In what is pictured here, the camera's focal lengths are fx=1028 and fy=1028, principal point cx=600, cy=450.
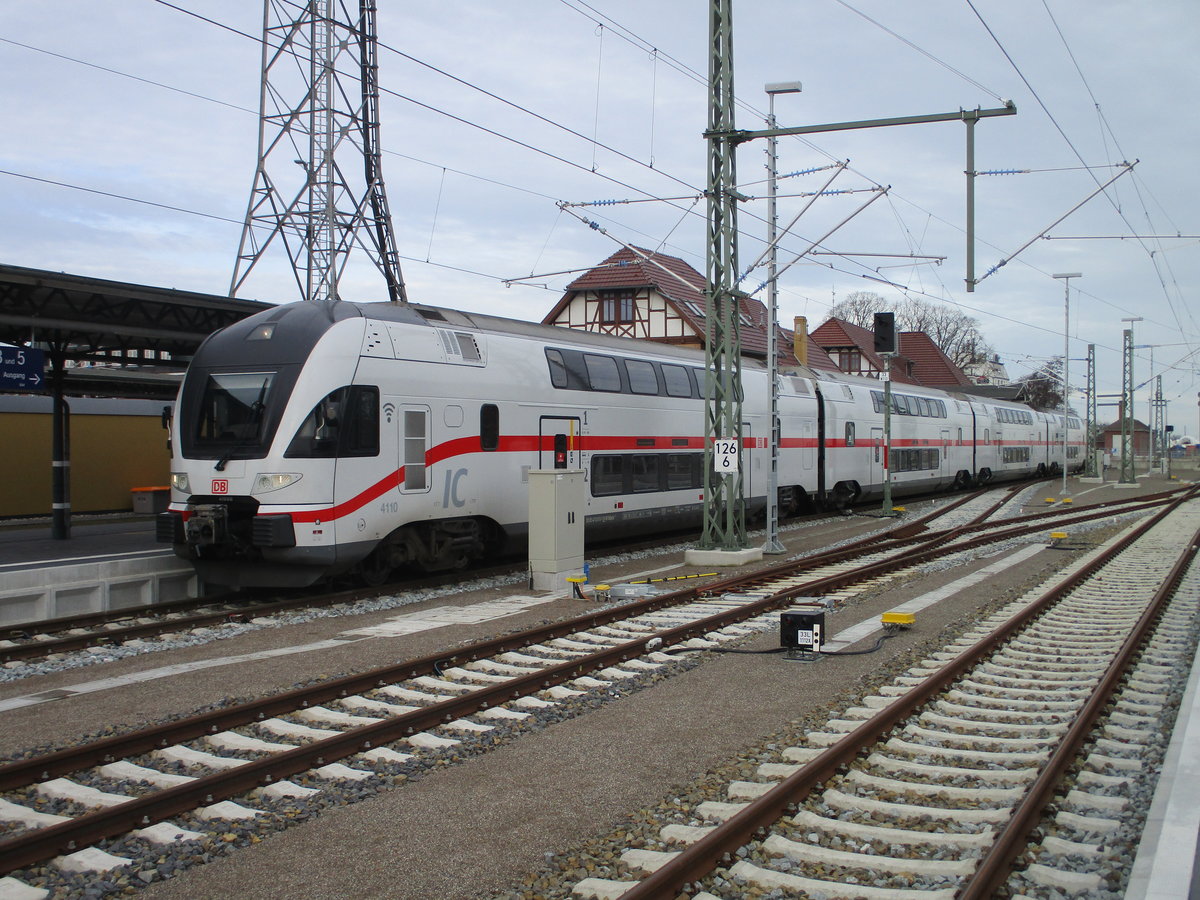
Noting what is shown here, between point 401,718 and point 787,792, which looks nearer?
point 787,792

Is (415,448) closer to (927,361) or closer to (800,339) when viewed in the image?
(800,339)

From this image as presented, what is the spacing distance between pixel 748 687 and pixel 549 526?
5.56m

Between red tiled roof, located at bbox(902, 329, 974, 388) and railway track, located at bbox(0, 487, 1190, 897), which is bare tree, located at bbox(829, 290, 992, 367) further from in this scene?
railway track, located at bbox(0, 487, 1190, 897)

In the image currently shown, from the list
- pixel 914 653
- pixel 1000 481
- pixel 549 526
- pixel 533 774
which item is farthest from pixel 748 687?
pixel 1000 481

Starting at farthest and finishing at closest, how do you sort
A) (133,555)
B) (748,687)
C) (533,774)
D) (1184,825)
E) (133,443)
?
(133,443) → (133,555) → (748,687) → (533,774) → (1184,825)

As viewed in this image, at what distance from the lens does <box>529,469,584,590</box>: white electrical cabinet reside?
13.1 m

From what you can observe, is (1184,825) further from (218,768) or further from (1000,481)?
(1000,481)

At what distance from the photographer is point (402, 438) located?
1238 cm

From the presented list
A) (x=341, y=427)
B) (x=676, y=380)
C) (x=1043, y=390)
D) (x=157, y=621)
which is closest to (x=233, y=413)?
(x=341, y=427)

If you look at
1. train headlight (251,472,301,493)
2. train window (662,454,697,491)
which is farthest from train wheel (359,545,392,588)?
train window (662,454,697,491)

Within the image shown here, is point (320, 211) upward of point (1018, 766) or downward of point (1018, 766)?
upward

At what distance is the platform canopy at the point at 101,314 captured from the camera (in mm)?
13914

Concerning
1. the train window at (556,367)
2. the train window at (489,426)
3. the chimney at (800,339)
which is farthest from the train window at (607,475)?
the chimney at (800,339)

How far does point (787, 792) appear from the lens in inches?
200
